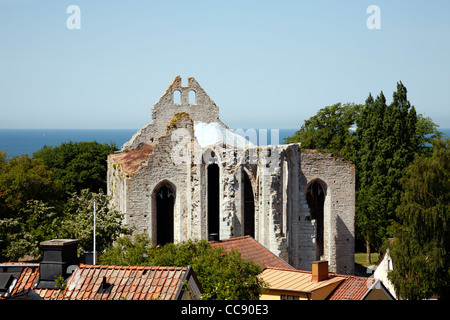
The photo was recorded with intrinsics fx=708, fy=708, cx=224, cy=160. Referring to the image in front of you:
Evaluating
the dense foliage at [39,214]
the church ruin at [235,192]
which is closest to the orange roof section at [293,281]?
the church ruin at [235,192]

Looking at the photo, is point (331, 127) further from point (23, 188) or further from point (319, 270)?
point (319, 270)

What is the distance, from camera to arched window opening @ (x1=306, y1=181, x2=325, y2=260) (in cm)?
4031

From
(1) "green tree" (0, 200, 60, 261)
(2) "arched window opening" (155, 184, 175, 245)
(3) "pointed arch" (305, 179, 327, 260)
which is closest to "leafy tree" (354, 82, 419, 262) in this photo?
(3) "pointed arch" (305, 179, 327, 260)

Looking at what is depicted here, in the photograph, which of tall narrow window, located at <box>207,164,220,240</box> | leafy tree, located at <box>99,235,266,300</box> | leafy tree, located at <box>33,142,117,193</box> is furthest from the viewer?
leafy tree, located at <box>33,142,117,193</box>

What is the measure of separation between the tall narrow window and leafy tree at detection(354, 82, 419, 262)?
40.6 ft

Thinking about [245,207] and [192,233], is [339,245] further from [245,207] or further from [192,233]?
[192,233]

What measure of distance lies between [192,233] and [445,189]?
1245cm

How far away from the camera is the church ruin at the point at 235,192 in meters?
35.3

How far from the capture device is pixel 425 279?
1236 inches

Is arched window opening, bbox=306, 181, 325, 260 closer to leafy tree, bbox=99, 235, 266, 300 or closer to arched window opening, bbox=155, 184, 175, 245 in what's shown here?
arched window opening, bbox=155, 184, 175, 245

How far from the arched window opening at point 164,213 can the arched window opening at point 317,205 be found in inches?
325

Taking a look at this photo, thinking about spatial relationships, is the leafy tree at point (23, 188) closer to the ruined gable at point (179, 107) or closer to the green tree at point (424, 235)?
the ruined gable at point (179, 107)

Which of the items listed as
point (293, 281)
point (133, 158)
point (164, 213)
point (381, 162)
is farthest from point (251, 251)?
point (381, 162)

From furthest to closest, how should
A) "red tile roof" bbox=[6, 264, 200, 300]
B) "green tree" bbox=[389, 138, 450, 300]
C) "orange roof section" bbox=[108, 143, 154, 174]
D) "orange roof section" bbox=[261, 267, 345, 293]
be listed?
"orange roof section" bbox=[108, 143, 154, 174] → "green tree" bbox=[389, 138, 450, 300] → "orange roof section" bbox=[261, 267, 345, 293] → "red tile roof" bbox=[6, 264, 200, 300]
